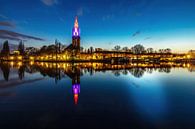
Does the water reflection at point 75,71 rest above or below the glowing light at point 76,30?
below

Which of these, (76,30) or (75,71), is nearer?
(75,71)

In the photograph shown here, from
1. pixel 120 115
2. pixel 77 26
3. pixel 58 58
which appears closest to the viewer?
pixel 120 115

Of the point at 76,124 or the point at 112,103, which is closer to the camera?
the point at 76,124

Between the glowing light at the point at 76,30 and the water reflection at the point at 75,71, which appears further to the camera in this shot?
the glowing light at the point at 76,30

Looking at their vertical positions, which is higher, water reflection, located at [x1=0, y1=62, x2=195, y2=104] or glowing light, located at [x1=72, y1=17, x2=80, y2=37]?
glowing light, located at [x1=72, y1=17, x2=80, y2=37]

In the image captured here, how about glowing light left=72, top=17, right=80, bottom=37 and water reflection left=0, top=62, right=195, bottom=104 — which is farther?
glowing light left=72, top=17, right=80, bottom=37

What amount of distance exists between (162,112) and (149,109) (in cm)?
91

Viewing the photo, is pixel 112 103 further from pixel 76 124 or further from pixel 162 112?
pixel 76 124

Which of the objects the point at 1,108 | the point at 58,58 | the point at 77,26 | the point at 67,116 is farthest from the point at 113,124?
the point at 77,26

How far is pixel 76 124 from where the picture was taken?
9008 mm

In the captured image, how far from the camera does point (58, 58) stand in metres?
144

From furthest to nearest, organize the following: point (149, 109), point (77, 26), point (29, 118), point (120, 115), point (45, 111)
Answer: point (77, 26)
point (149, 109)
point (45, 111)
point (120, 115)
point (29, 118)

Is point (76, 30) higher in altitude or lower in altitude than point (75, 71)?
higher

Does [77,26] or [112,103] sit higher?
[77,26]
